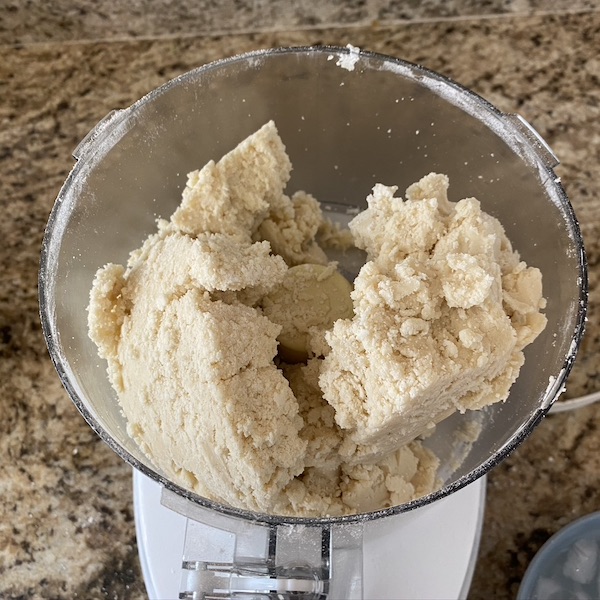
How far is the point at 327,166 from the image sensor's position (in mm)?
966

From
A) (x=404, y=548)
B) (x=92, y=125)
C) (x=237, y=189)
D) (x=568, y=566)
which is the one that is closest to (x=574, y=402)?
(x=568, y=566)

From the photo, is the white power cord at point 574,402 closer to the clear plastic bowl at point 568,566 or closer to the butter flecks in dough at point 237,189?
the clear plastic bowl at point 568,566

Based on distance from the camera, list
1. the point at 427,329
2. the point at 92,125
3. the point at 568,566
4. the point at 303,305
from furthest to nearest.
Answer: the point at 92,125
the point at 568,566
the point at 303,305
the point at 427,329

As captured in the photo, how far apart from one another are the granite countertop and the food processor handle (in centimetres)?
23

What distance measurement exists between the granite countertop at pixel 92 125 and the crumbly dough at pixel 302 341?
0.27 metres

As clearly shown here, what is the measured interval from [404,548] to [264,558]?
0.79 ft

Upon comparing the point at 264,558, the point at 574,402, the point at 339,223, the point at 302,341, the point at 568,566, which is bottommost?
the point at 568,566

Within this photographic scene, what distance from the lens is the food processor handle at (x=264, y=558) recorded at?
2.16 feet

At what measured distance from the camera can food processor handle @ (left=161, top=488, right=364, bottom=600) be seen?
2.16 feet

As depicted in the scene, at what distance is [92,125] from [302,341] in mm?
617

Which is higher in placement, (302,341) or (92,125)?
(92,125)

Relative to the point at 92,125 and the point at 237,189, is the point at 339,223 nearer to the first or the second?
the point at 237,189

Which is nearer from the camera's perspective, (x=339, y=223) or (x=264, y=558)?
(x=264, y=558)

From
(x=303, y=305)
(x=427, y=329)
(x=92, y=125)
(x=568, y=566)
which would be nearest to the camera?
(x=427, y=329)
